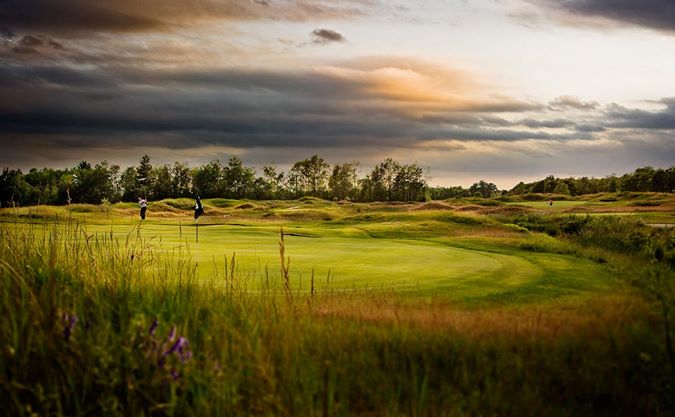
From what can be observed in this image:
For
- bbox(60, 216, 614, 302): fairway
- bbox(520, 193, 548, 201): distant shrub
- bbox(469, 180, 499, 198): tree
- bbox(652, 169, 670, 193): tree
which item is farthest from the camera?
bbox(469, 180, 499, 198): tree

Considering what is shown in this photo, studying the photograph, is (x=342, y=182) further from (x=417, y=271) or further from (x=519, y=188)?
(x=417, y=271)

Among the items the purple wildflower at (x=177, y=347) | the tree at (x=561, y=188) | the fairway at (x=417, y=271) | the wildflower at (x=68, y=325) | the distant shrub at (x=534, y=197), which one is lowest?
the fairway at (x=417, y=271)

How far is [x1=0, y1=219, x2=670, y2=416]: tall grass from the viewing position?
21.2 ft

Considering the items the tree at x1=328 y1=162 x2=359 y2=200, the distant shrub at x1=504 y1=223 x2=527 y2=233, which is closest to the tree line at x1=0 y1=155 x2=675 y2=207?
the tree at x1=328 y1=162 x2=359 y2=200

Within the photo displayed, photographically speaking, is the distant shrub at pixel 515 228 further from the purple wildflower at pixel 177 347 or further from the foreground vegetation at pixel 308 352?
the purple wildflower at pixel 177 347

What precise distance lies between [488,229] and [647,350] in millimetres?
26566

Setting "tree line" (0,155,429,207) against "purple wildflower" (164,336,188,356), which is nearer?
"purple wildflower" (164,336,188,356)

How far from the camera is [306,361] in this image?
7273mm

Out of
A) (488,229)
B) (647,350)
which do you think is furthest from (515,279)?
(488,229)

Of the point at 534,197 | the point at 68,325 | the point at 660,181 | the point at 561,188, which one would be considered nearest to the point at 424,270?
the point at 68,325

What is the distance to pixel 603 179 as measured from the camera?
393ft

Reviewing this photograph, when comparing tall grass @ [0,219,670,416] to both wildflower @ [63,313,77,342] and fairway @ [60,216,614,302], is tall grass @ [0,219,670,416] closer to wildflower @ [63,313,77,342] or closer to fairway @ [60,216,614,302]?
wildflower @ [63,313,77,342]

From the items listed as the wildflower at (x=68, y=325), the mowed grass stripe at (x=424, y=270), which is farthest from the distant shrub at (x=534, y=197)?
the wildflower at (x=68, y=325)

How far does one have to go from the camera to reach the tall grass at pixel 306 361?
21.2 feet
